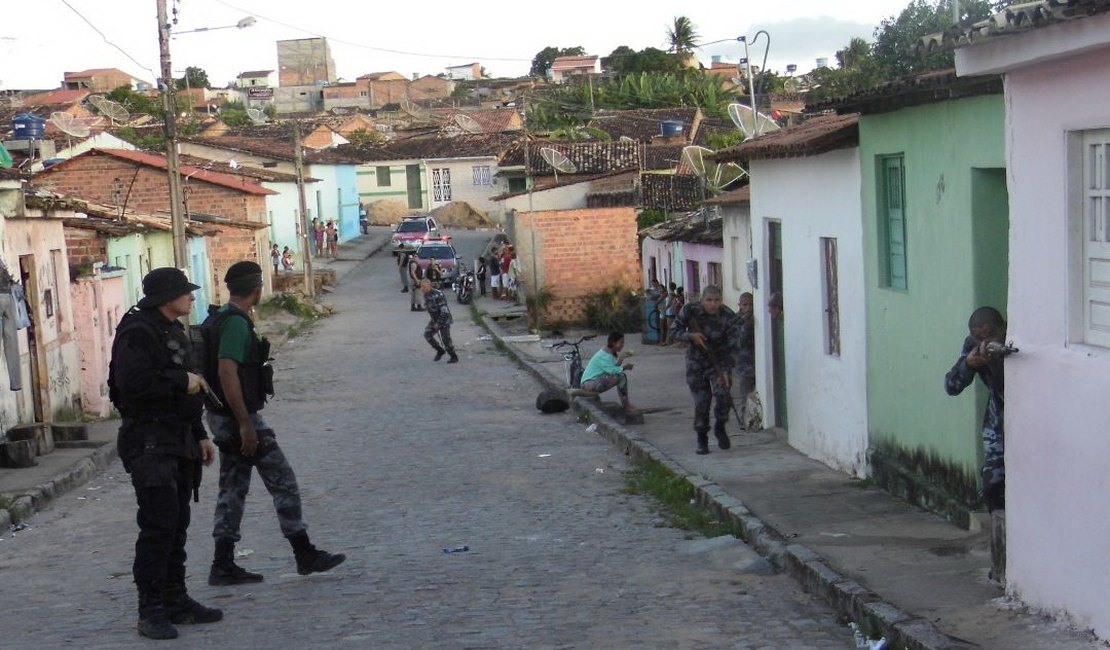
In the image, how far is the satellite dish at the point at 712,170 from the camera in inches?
890

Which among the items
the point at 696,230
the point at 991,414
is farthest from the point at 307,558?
the point at 696,230

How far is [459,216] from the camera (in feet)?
244

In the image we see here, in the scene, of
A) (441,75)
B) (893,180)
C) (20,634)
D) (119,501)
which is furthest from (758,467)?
(441,75)

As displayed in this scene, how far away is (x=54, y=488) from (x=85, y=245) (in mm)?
10244

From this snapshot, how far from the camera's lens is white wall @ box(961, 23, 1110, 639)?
6.23 meters

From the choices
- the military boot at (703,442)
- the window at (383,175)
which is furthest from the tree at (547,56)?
the military boot at (703,442)

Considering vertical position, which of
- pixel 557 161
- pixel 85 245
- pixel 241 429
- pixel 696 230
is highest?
pixel 557 161

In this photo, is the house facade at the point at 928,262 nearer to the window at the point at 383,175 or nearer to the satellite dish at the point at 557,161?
the satellite dish at the point at 557,161

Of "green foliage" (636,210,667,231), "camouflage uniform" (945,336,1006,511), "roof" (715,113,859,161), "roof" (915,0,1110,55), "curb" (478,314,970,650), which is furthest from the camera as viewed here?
"green foliage" (636,210,667,231)

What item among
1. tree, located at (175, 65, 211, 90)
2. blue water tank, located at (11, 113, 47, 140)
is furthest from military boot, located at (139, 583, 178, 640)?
tree, located at (175, 65, 211, 90)

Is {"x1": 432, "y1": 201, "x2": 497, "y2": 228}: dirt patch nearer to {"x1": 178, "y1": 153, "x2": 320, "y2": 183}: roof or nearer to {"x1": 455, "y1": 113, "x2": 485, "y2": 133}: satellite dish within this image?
{"x1": 455, "y1": 113, "x2": 485, "y2": 133}: satellite dish

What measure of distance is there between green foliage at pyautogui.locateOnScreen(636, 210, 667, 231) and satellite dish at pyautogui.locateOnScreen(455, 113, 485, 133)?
1694 inches

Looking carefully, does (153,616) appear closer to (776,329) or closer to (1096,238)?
(1096,238)

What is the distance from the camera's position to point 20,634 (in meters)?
7.69
